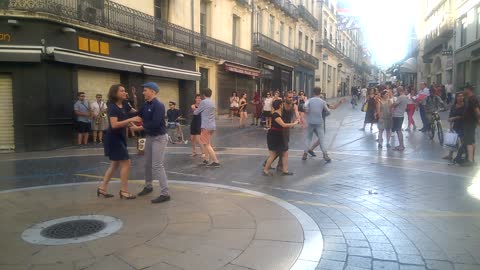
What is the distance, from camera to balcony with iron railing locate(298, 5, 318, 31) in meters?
38.4

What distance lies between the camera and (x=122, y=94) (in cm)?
623

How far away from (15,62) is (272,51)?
71.9 ft

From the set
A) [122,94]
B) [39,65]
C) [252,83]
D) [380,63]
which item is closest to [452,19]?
[252,83]

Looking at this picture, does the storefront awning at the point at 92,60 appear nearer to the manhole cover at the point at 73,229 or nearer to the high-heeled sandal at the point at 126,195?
the high-heeled sandal at the point at 126,195

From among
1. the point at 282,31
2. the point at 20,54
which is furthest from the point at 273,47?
the point at 20,54

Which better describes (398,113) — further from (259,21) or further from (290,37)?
(290,37)

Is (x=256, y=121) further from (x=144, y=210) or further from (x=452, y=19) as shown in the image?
→ (x=452, y=19)

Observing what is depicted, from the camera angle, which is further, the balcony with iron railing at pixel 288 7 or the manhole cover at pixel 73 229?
the balcony with iron railing at pixel 288 7

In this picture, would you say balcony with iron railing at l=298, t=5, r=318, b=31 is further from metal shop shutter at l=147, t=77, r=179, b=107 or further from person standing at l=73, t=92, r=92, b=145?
person standing at l=73, t=92, r=92, b=145

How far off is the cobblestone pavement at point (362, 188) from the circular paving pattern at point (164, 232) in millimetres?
399

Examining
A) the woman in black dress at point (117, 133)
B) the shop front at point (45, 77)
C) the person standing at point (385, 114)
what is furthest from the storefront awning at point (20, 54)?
the person standing at point (385, 114)

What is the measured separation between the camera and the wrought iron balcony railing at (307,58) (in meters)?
38.7

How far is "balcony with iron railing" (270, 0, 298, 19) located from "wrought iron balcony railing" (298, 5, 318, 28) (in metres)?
1.46

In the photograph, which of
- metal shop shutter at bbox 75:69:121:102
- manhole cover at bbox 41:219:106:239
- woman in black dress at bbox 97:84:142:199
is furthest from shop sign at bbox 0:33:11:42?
manhole cover at bbox 41:219:106:239
